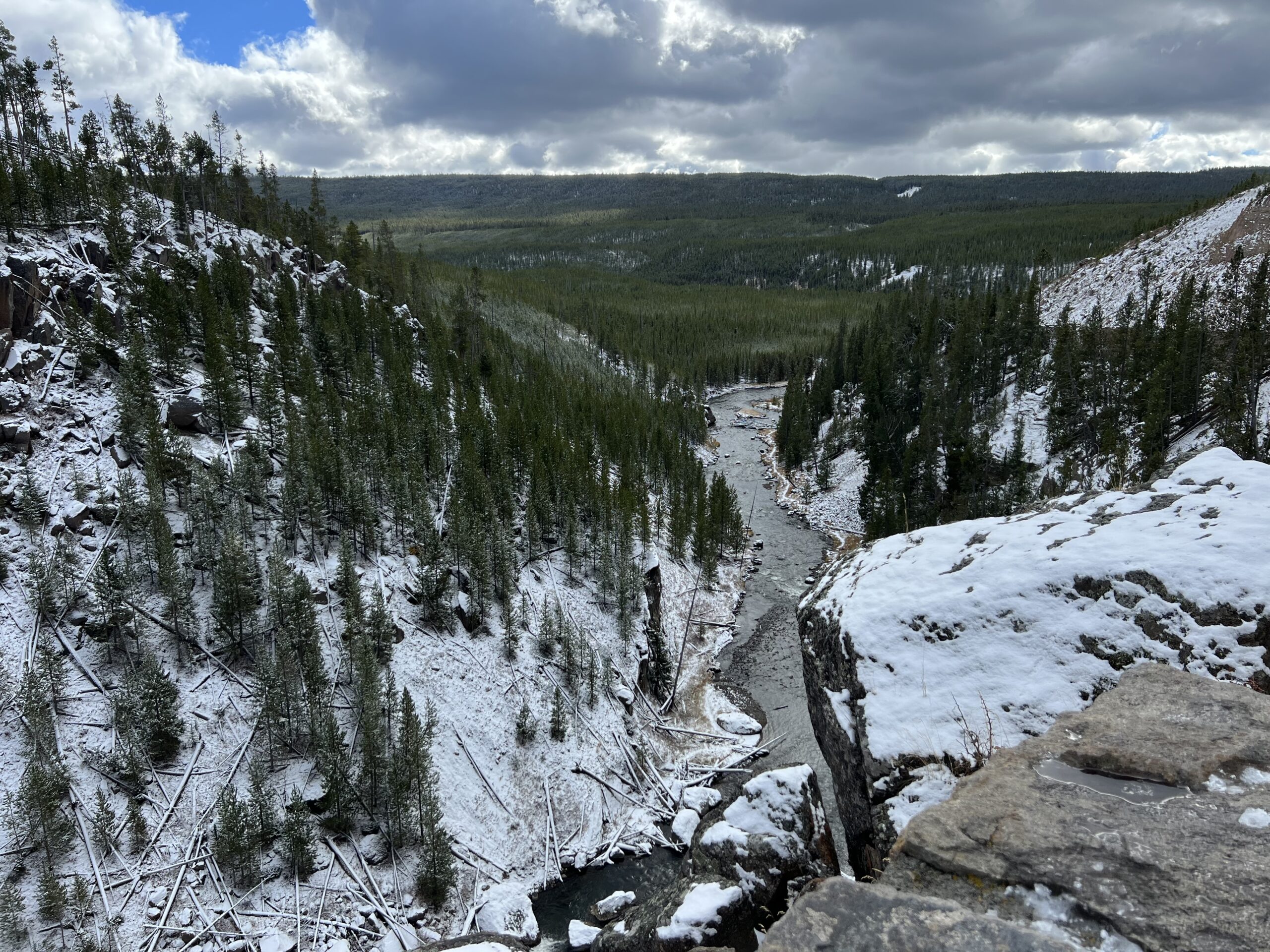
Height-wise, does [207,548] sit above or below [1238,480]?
below

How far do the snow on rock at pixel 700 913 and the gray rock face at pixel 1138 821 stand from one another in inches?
331

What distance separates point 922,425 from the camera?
70312mm

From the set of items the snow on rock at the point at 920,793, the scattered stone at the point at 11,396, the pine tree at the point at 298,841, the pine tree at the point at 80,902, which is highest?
the scattered stone at the point at 11,396

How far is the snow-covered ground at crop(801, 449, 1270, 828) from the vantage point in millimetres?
11242

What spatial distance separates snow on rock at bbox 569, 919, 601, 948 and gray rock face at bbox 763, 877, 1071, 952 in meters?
22.1

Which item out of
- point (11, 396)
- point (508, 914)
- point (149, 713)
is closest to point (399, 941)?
point (508, 914)

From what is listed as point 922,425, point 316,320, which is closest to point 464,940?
point 316,320

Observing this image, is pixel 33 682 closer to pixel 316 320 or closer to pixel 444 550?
pixel 444 550

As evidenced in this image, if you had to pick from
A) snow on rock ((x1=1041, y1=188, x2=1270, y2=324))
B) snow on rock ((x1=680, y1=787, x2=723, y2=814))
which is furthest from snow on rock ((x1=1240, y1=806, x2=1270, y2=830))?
snow on rock ((x1=1041, y1=188, x2=1270, y2=324))

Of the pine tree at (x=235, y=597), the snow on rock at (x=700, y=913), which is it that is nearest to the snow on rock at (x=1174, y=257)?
the snow on rock at (x=700, y=913)

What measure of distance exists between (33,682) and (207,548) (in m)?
8.86

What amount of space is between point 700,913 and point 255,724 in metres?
22.0

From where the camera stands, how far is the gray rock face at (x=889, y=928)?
217 inches

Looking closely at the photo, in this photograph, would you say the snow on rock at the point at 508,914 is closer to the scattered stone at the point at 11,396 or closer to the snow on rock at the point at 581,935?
the snow on rock at the point at 581,935
